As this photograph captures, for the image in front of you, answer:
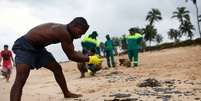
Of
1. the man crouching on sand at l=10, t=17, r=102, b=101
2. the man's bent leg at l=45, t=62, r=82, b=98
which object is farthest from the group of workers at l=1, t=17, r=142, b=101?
the man's bent leg at l=45, t=62, r=82, b=98

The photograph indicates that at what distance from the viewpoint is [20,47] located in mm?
9148

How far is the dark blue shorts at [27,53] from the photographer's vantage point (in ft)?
29.7

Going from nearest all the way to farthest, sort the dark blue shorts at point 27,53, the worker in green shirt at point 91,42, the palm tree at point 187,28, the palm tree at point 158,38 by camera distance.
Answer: the dark blue shorts at point 27,53, the worker in green shirt at point 91,42, the palm tree at point 187,28, the palm tree at point 158,38

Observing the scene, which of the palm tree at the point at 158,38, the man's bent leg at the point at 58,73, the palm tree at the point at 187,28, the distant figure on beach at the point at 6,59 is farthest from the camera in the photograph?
the palm tree at the point at 158,38

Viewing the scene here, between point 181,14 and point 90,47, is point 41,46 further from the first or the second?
point 181,14

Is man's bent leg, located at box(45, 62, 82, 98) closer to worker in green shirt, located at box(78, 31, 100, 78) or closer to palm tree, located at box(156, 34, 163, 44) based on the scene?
worker in green shirt, located at box(78, 31, 100, 78)

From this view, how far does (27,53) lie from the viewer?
9.10 m

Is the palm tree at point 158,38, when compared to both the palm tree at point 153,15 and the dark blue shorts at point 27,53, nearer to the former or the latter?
the palm tree at point 153,15

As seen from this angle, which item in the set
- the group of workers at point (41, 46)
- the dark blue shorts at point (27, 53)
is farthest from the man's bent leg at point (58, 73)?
the dark blue shorts at point (27, 53)

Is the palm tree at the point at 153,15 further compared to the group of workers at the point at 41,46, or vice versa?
the palm tree at the point at 153,15

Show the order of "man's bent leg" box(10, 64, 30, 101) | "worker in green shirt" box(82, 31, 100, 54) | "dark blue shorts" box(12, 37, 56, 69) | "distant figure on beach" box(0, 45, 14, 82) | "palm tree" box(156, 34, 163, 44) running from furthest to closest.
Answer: "palm tree" box(156, 34, 163, 44), "distant figure on beach" box(0, 45, 14, 82), "worker in green shirt" box(82, 31, 100, 54), "dark blue shorts" box(12, 37, 56, 69), "man's bent leg" box(10, 64, 30, 101)

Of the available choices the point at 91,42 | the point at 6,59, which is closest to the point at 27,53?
the point at 91,42

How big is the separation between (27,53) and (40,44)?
0.28m

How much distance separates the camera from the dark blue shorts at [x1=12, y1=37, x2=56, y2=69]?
9.05 meters
